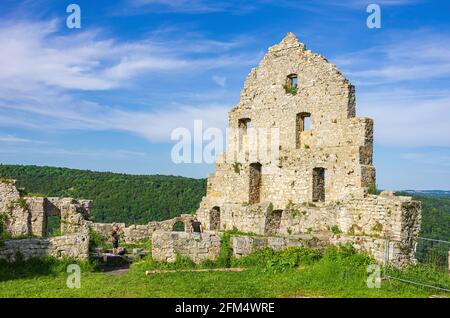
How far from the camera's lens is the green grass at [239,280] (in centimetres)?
1212

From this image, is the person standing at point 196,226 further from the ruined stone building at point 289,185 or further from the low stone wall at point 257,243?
the low stone wall at point 257,243

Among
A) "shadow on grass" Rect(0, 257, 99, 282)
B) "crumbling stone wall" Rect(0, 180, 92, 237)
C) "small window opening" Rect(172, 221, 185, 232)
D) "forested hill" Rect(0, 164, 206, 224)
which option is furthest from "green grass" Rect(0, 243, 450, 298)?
"forested hill" Rect(0, 164, 206, 224)

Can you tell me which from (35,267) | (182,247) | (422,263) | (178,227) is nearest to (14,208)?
(35,267)

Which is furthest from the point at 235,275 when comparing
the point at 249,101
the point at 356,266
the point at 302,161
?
the point at 249,101

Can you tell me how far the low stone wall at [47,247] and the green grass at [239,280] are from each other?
0.88 feet

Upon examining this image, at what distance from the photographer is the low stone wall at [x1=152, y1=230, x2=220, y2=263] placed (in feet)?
51.4

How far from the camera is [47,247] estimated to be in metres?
14.7

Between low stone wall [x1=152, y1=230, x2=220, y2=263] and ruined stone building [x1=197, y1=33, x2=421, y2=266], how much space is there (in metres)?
4.53

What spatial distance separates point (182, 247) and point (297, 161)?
27.3ft

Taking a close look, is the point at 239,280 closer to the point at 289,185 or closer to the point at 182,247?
the point at 182,247

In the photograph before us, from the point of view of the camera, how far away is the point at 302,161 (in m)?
21.9

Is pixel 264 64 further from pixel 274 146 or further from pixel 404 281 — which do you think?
pixel 404 281

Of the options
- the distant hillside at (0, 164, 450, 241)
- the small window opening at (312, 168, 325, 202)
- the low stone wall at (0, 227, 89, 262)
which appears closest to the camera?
the low stone wall at (0, 227, 89, 262)

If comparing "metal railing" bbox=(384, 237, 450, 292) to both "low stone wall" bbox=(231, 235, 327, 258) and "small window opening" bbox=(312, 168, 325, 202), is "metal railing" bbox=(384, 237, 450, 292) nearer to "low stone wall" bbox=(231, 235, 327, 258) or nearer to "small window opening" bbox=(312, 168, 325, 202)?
"low stone wall" bbox=(231, 235, 327, 258)
